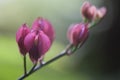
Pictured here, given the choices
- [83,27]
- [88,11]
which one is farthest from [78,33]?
[88,11]

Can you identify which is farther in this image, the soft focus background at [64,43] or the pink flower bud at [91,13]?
the soft focus background at [64,43]

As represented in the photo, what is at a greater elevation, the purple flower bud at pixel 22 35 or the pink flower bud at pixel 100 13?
the purple flower bud at pixel 22 35

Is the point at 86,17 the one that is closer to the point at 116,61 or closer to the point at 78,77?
the point at 78,77

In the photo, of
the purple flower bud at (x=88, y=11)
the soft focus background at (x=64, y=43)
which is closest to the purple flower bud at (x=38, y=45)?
the purple flower bud at (x=88, y=11)

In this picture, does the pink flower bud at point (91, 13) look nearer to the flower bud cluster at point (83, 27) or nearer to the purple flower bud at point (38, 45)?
the flower bud cluster at point (83, 27)

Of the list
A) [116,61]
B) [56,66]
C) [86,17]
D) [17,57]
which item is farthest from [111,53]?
[86,17]
